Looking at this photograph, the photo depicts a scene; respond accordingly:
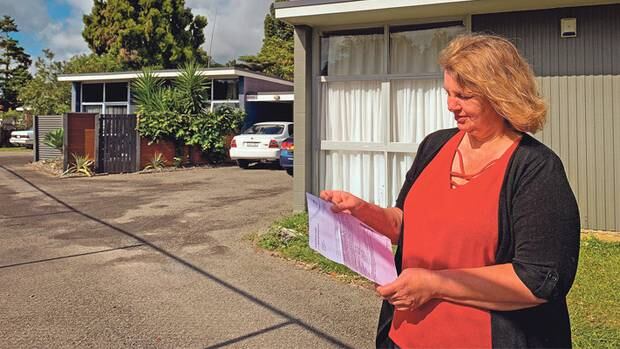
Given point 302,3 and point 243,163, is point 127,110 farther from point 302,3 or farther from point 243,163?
point 302,3

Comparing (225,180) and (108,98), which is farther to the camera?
(108,98)

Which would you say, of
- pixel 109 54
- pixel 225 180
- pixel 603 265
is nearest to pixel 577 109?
pixel 603 265

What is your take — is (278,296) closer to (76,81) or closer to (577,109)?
(577,109)

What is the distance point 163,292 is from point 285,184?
314 inches

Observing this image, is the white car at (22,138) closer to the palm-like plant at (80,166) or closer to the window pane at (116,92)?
the window pane at (116,92)

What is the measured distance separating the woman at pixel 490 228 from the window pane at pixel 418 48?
19.8ft

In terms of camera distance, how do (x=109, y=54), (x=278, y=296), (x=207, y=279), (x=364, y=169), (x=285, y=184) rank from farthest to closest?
(x=109, y=54), (x=285, y=184), (x=364, y=169), (x=207, y=279), (x=278, y=296)

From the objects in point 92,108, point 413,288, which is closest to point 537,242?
point 413,288

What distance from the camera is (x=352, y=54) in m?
7.84

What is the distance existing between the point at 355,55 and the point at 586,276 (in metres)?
4.34

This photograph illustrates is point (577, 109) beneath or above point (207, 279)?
above

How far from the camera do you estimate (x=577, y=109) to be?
264 inches

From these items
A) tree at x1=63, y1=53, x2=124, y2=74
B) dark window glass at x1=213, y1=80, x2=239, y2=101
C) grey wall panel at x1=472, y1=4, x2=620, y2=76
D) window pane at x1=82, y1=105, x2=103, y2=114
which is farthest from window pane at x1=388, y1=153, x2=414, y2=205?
tree at x1=63, y1=53, x2=124, y2=74

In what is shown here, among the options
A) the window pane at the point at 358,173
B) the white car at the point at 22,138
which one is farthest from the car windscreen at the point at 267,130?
the white car at the point at 22,138
